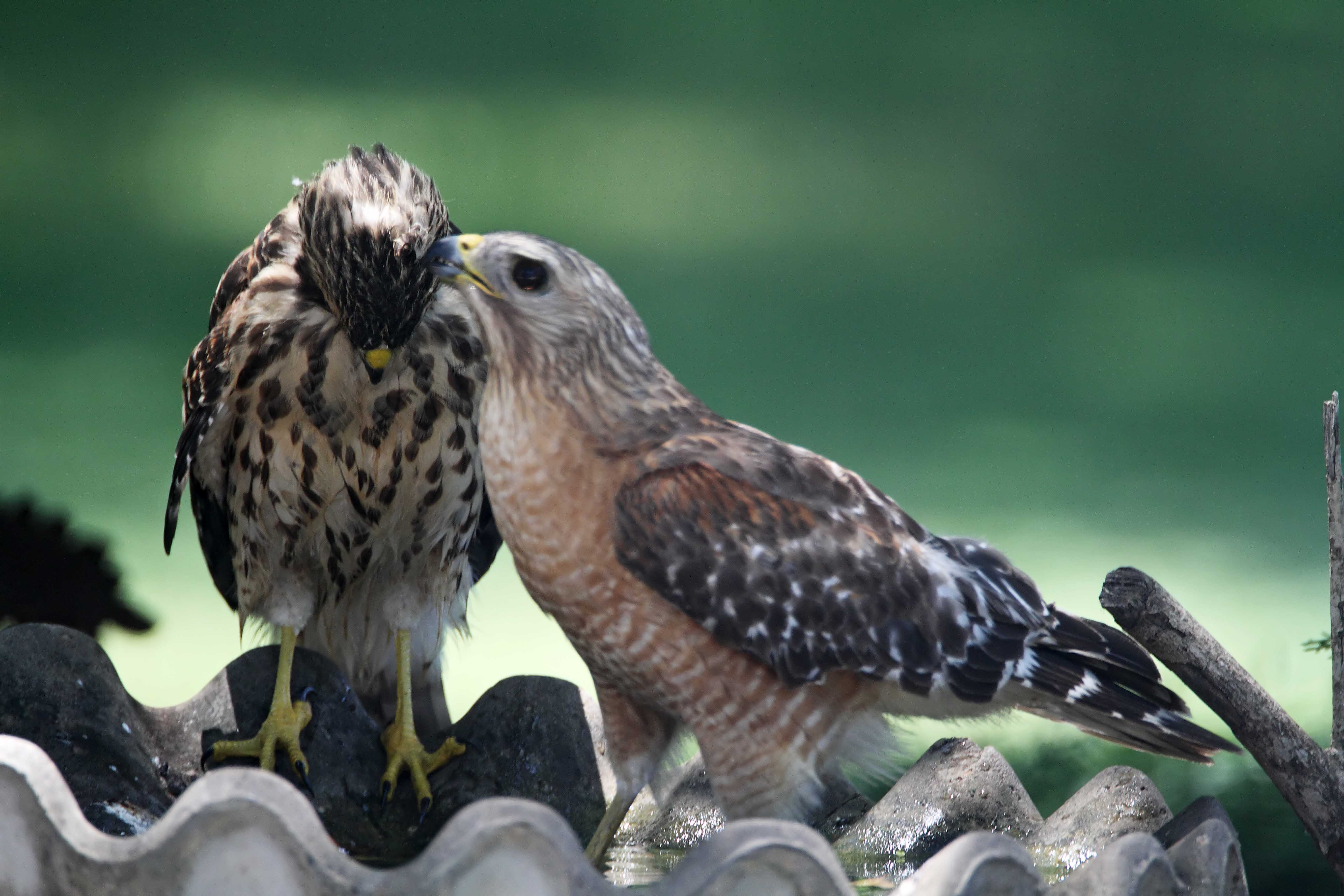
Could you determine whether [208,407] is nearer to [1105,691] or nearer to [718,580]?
[718,580]

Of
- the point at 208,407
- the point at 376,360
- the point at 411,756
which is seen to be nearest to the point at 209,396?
the point at 208,407

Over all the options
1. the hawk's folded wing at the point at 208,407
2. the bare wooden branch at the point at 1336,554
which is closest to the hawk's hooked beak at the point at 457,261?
the hawk's folded wing at the point at 208,407

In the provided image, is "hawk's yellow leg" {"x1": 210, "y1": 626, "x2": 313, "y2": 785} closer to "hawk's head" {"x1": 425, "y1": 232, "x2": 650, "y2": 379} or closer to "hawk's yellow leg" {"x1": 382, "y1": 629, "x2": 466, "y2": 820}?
"hawk's yellow leg" {"x1": 382, "y1": 629, "x2": 466, "y2": 820}

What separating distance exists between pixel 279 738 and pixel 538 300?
0.92 m

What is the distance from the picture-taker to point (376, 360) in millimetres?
1961

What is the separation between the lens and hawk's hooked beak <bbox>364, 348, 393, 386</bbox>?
1.96 m

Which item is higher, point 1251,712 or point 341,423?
point 341,423

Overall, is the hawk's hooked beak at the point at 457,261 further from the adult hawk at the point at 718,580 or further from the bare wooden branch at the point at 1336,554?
the bare wooden branch at the point at 1336,554

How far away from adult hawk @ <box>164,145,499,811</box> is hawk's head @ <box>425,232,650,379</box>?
350 mm

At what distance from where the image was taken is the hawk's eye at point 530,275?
5.26 ft

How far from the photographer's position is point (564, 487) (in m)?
1.64

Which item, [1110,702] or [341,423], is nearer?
[1110,702]

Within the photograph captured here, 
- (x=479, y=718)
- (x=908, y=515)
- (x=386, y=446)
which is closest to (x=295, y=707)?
(x=479, y=718)

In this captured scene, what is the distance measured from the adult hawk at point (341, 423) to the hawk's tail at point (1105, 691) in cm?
96
